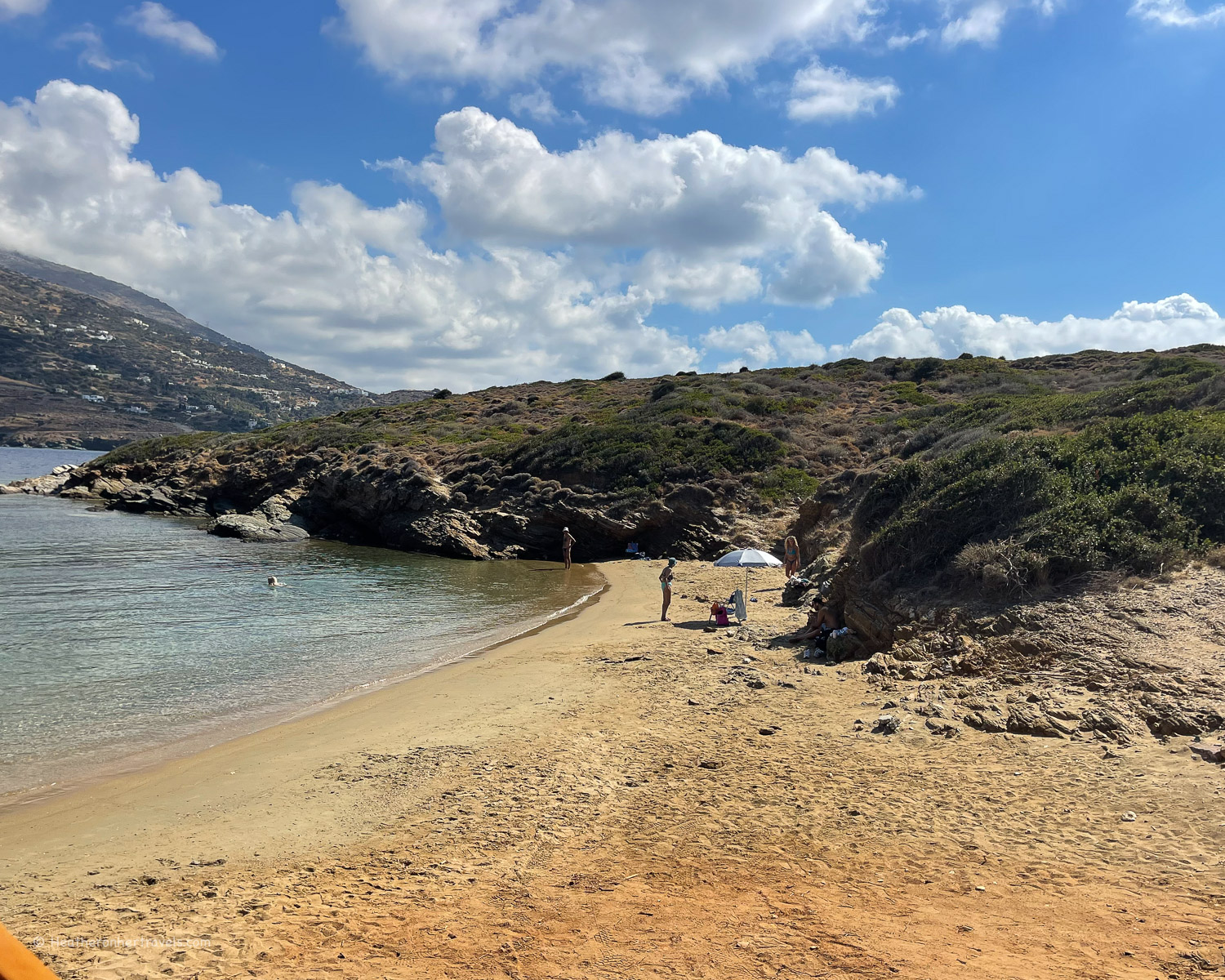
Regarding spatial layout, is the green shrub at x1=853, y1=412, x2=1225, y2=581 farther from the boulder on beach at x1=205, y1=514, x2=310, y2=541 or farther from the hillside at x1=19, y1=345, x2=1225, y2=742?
the boulder on beach at x1=205, y1=514, x2=310, y2=541

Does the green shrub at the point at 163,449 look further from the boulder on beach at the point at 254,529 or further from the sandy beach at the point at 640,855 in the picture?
the sandy beach at the point at 640,855

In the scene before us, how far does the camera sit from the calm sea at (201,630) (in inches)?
389

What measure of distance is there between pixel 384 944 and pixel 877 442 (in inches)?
1274

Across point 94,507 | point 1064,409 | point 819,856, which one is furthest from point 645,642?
point 94,507

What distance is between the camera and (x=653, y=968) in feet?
13.9

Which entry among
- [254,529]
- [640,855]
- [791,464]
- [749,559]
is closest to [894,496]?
[749,559]

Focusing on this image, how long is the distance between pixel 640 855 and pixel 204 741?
6983 millimetres

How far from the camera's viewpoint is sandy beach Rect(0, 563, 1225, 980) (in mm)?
4371

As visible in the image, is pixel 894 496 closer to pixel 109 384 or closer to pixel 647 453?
pixel 647 453

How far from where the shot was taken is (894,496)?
14898mm

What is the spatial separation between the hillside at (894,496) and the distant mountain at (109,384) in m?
87.5

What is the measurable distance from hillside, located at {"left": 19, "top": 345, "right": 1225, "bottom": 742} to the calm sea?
16.5ft

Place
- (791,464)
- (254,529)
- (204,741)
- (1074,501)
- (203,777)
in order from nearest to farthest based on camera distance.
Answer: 1. (203,777)
2. (204,741)
3. (1074,501)
4. (791,464)
5. (254,529)

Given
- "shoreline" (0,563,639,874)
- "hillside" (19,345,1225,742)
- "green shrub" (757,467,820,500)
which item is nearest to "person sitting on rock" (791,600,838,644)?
"hillside" (19,345,1225,742)
